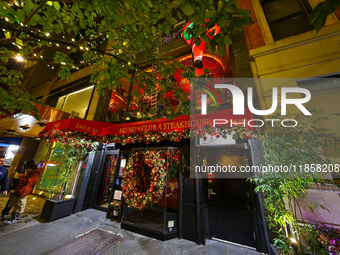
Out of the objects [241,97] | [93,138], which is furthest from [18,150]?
[241,97]

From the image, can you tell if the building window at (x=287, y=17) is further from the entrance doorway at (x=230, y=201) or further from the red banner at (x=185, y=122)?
the entrance doorway at (x=230, y=201)

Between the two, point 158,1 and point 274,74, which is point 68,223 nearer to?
point 158,1

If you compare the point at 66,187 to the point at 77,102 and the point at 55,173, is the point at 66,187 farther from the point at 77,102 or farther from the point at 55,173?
the point at 77,102

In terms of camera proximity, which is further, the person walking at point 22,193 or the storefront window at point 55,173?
the storefront window at point 55,173

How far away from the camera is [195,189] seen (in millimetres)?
4738

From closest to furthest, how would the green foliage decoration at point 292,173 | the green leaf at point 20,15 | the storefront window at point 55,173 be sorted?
the green leaf at point 20,15, the green foliage decoration at point 292,173, the storefront window at point 55,173

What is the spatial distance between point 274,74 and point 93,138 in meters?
8.46

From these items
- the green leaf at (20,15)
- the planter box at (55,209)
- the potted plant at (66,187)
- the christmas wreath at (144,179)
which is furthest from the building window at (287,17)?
the planter box at (55,209)

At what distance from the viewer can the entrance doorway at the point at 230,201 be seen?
4324 millimetres

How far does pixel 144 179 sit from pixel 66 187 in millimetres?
4512

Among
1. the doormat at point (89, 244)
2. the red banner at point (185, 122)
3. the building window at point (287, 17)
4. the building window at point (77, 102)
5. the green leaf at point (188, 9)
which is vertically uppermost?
the building window at point (287, 17)

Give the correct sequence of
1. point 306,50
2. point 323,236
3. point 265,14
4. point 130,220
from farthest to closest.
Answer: point 265,14
point 130,220
point 306,50
point 323,236

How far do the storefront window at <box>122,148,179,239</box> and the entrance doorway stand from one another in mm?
1271

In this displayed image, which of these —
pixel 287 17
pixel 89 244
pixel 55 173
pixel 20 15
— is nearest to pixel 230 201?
pixel 89 244
